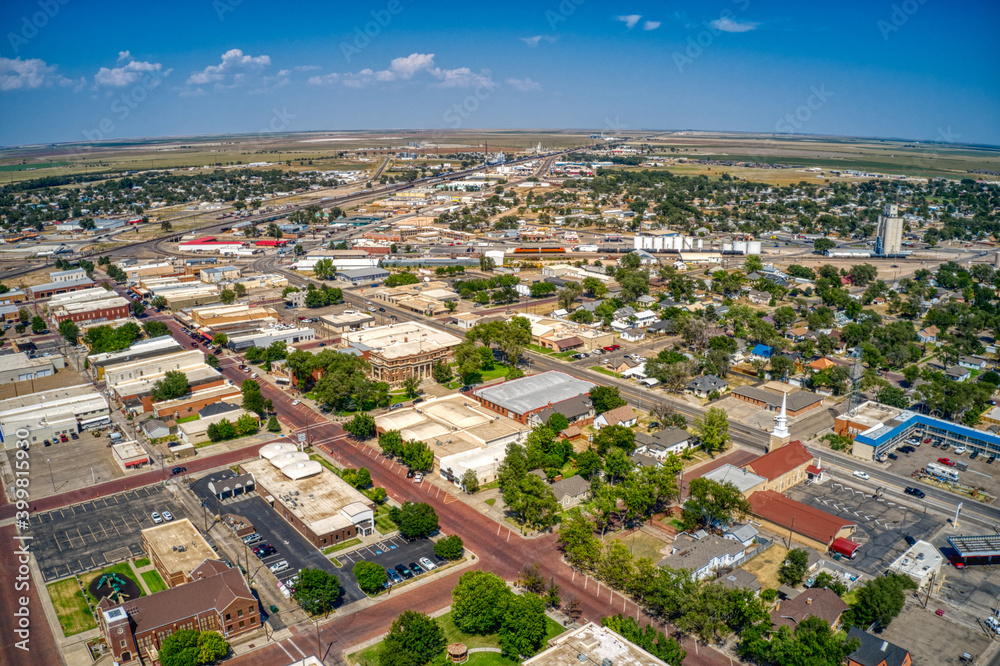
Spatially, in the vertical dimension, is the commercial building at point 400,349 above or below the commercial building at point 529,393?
above

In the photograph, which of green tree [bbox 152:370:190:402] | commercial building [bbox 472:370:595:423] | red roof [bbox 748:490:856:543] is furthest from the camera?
green tree [bbox 152:370:190:402]

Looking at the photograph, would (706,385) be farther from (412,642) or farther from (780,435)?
(412,642)

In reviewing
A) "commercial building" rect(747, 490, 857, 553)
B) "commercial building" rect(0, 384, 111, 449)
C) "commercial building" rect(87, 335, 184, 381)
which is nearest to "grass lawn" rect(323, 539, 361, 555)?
"commercial building" rect(747, 490, 857, 553)

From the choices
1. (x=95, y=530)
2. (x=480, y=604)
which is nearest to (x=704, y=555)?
(x=480, y=604)

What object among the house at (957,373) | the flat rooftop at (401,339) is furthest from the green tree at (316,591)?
the house at (957,373)

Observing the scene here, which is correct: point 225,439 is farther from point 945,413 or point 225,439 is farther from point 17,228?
point 17,228

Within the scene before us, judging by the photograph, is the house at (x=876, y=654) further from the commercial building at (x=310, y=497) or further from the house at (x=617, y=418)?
the commercial building at (x=310, y=497)

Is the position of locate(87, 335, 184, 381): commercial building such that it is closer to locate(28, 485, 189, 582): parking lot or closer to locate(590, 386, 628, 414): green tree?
locate(28, 485, 189, 582): parking lot
